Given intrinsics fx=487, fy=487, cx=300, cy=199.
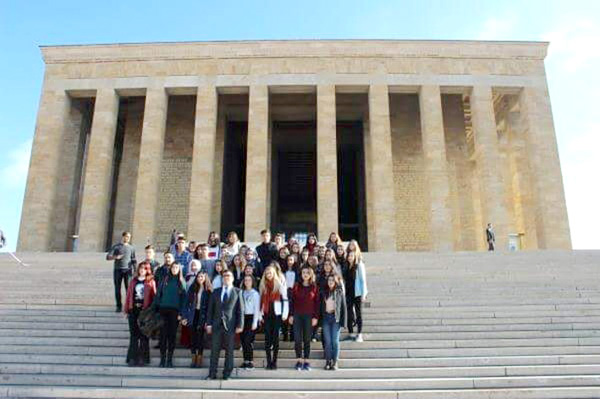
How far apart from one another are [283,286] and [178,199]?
18830mm

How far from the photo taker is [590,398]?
19.6ft

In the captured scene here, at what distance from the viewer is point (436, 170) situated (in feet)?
72.1

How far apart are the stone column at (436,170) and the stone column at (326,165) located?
4.24 m

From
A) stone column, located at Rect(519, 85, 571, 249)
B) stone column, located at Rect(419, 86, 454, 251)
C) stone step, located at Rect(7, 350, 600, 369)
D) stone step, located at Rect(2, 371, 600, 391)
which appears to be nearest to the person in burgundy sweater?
stone step, located at Rect(7, 350, 600, 369)

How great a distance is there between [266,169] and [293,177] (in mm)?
8295

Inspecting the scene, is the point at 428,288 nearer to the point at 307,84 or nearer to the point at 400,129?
the point at 307,84

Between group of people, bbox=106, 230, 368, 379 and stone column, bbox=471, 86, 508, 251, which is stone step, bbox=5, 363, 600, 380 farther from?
stone column, bbox=471, 86, 508, 251

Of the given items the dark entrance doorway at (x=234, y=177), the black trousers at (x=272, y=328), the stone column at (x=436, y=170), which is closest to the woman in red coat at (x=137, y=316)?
the black trousers at (x=272, y=328)

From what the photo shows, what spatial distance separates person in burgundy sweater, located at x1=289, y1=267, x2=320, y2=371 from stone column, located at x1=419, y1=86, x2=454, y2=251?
49.6ft

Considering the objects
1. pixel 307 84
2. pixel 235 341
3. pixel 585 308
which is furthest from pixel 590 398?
pixel 307 84

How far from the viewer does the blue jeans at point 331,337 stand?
6.71m

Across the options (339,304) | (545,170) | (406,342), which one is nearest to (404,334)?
(406,342)

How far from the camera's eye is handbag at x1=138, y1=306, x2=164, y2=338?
6.70m

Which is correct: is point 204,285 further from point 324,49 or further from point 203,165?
point 324,49
